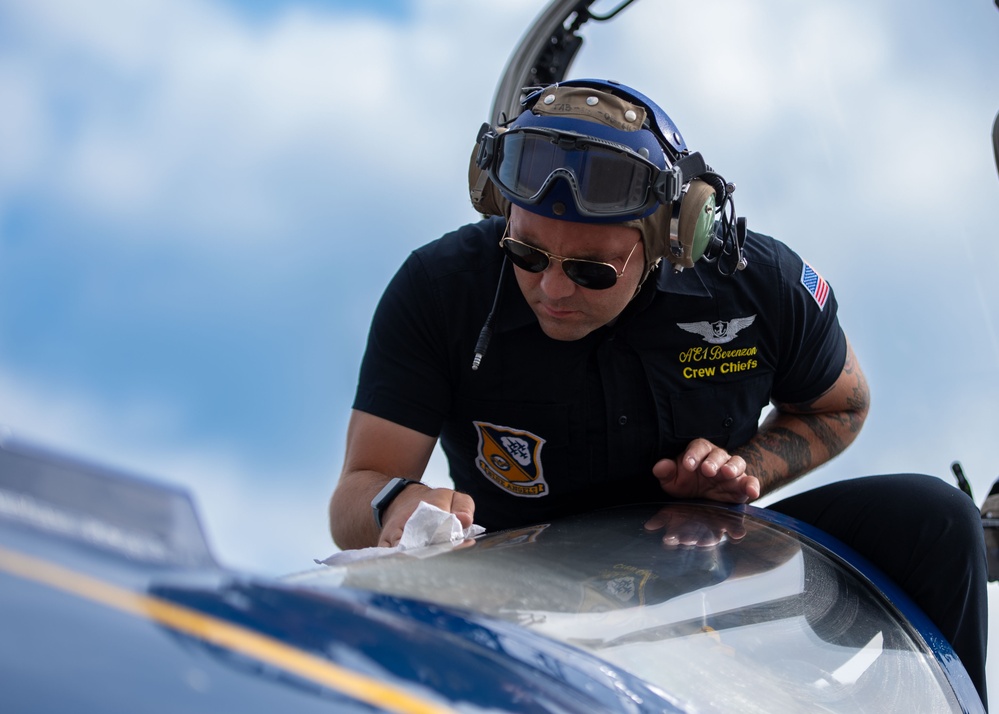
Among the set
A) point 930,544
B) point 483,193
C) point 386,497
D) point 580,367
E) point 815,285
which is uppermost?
point 483,193

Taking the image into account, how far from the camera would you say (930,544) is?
5.33 ft

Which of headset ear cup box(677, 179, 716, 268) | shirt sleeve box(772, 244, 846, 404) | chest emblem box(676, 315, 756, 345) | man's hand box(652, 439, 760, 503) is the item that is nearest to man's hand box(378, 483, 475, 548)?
man's hand box(652, 439, 760, 503)

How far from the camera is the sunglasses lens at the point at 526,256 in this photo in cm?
170

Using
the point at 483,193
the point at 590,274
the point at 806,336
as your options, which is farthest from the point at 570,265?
the point at 806,336

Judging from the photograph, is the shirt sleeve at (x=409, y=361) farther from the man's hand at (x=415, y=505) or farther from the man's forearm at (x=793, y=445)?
the man's forearm at (x=793, y=445)

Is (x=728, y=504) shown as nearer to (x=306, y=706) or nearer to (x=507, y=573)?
(x=507, y=573)

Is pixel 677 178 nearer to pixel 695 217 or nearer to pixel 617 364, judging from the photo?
pixel 695 217

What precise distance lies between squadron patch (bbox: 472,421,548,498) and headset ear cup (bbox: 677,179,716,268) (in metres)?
0.49

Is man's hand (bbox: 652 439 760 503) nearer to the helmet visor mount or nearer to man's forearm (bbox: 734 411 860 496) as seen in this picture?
man's forearm (bbox: 734 411 860 496)

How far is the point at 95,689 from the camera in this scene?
0.50 metres

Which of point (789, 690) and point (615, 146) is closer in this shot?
point (789, 690)

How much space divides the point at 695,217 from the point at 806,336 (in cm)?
47

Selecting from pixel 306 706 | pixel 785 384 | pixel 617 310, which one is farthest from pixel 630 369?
pixel 306 706

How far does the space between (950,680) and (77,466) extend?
1.13 m
